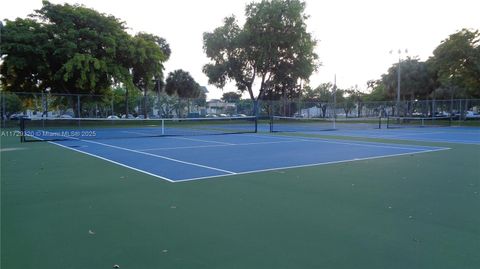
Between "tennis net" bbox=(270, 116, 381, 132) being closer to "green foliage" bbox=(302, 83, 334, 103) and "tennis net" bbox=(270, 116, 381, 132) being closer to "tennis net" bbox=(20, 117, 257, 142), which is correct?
"tennis net" bbox=(20, 117, 257, 142)

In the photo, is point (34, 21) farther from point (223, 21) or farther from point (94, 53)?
point (223, 21)

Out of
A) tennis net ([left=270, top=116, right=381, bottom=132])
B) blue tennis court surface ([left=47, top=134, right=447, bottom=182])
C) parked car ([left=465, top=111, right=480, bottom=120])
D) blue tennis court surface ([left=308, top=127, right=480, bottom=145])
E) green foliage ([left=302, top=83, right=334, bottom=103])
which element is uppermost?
green foliage ([left=302, top=83, right=334, bottom=103])

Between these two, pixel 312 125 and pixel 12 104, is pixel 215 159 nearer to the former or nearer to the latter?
pixel 12 104

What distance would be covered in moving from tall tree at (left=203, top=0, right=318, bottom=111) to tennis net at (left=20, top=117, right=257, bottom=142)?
11.3 metres

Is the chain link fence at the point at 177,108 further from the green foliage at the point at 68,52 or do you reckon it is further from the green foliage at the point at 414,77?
the green foliage at the point at 414,77

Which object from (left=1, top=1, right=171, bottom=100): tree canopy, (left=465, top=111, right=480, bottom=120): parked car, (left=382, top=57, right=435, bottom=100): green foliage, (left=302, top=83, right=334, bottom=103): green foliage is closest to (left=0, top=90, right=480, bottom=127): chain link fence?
(left=465, top=111, right=480, bottom=120): parked car

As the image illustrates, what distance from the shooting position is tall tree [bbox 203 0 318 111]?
43188mm

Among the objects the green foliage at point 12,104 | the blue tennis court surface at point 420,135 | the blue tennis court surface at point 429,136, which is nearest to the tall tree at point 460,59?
the blue tennis court surface at point 420,135

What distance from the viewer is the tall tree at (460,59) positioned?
34.0 meters

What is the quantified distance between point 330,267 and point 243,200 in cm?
255

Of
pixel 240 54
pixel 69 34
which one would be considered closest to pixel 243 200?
pixel 69 34

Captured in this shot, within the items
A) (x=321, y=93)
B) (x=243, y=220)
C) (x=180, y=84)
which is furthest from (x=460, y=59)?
(x=321, y=93)

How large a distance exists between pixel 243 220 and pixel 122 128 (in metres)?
24.1

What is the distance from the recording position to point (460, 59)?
34.8m
